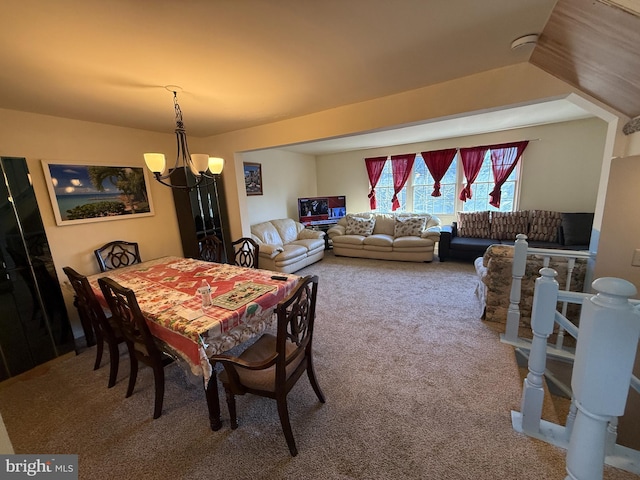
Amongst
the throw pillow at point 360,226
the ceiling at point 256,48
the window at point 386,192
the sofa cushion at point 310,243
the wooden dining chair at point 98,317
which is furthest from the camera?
the window at point 386,192

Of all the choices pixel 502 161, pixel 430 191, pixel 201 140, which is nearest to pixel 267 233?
pixel 201 140

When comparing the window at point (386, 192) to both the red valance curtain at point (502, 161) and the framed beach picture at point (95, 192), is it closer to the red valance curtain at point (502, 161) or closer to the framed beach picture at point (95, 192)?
the red valance curtain at point (502, 161)

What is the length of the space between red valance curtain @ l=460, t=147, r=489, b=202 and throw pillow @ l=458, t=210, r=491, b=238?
71cm

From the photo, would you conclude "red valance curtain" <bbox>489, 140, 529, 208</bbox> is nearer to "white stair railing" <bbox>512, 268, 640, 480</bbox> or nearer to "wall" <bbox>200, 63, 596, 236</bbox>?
"wall" <bbox>200, 63, 596, 236</bbox>

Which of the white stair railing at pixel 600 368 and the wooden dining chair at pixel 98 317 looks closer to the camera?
the white stair railing at pixel 600 368

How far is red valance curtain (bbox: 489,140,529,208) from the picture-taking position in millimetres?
4652

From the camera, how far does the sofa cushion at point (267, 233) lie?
4.58m

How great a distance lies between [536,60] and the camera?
1736 millimetres

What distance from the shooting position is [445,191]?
5.51 metres

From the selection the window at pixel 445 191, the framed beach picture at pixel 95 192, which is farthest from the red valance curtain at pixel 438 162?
the framed beach picture at pixel 95 192

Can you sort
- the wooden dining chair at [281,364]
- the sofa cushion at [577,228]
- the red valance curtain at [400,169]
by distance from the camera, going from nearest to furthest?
the wooden dining chair at [281,364]
the sofa cushion at [577,228]
the red valance curtain at [400,169]

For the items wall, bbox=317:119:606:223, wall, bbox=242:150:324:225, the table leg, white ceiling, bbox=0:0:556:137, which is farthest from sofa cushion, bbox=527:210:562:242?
the table leg

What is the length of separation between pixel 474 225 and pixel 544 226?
3.26 feet

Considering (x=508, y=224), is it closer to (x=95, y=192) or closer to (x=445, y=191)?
(x=445, y=191)
